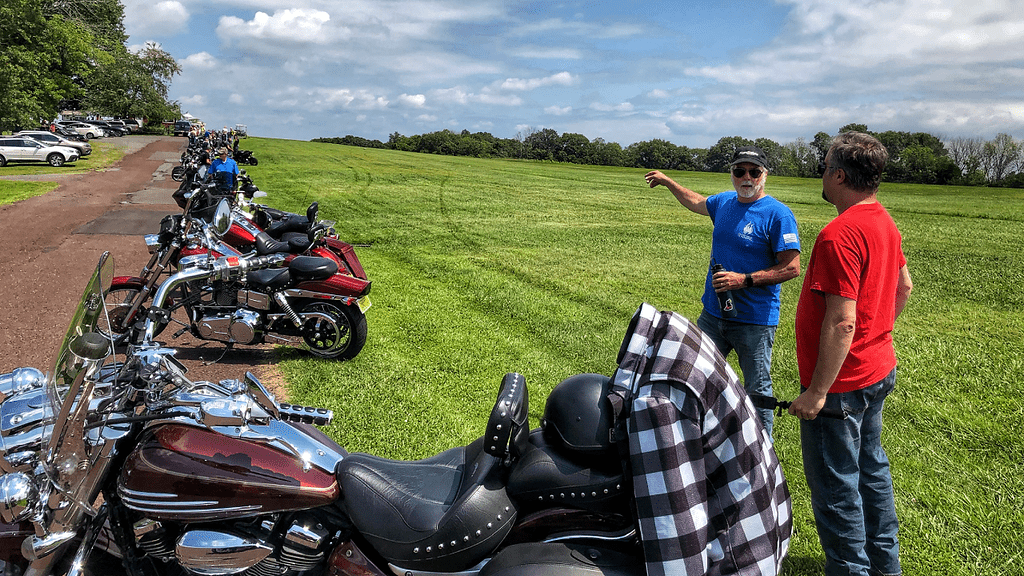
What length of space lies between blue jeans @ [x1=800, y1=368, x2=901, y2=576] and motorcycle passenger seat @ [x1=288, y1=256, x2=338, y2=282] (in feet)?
14.2

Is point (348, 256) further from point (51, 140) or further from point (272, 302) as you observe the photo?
point (51, 140)

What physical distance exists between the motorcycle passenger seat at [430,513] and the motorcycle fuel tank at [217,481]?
0.15m

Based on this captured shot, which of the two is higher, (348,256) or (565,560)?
(348,256)

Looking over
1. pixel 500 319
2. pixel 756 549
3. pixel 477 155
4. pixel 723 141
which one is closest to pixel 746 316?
pixel 756 549

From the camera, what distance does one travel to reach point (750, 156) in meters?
4.19

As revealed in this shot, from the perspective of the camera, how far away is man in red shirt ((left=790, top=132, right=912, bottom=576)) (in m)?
2.84

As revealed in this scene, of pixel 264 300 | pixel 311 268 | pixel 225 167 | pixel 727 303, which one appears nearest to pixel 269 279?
pixel 264 300

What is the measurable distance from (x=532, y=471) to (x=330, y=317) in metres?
4.19

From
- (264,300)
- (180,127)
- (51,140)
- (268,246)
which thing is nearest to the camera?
(264,300)

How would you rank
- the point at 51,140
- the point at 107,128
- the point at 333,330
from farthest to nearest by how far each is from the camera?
the point at 107,128, the point at 51,140, the point at 333,330

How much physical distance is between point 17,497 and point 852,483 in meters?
3.49

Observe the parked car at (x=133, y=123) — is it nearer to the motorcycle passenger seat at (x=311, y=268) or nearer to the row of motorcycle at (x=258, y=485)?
the motorcycle passenger seat at (x=311, y=268)

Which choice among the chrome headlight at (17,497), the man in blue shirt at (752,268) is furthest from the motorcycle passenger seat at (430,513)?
the man in blue shirt at (752,268)

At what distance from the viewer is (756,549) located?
2.15 metres
